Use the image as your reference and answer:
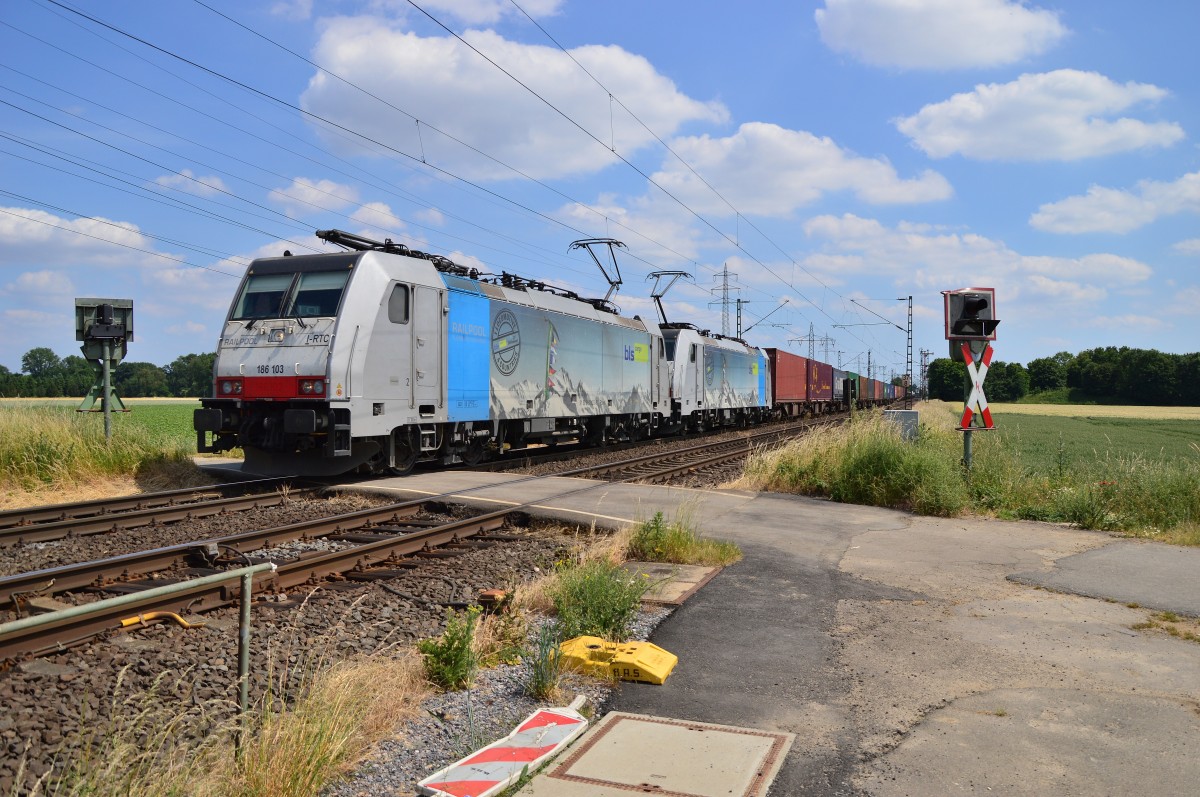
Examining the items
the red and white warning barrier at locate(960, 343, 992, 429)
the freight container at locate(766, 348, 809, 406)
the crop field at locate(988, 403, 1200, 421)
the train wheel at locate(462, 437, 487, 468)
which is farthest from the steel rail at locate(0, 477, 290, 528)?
the crop field at locate(988, 403, 1200, 421)

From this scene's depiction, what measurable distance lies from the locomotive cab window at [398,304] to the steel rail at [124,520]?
3.14 m

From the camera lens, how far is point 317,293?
12.6m

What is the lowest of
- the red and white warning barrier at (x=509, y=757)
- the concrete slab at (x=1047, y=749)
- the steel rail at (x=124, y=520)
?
the concrete slab at (x=1047, y=749)

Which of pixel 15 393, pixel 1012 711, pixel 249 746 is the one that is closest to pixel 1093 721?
pixel 1012 711

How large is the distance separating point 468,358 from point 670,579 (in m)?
8.69

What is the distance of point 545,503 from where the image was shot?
35.4ft

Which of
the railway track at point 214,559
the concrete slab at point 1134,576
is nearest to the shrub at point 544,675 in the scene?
the railway track at point 214,559

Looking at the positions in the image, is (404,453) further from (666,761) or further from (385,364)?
(666,761)

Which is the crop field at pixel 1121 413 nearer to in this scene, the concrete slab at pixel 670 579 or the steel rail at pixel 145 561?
the concrete slab at pixel 670 579

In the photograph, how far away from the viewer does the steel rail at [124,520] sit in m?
8.49

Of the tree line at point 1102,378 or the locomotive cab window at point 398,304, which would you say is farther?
the tree line at point 1102,378

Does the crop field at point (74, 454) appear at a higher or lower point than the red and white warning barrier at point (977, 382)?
lower

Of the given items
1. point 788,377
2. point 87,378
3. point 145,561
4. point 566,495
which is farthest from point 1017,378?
point 145,561

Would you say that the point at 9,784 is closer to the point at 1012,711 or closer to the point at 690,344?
the point at 1012,711
